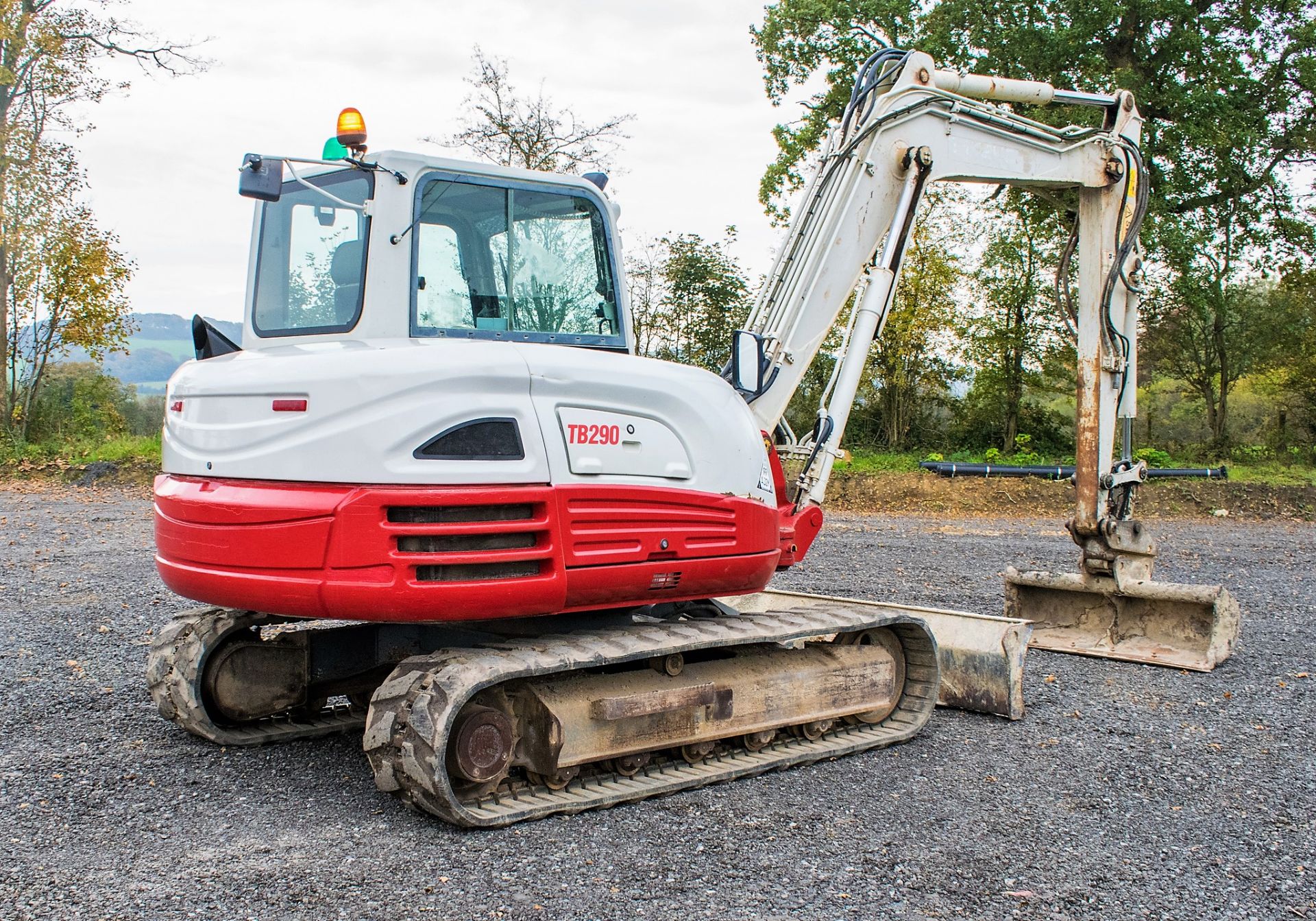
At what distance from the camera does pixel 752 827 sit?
435 cm

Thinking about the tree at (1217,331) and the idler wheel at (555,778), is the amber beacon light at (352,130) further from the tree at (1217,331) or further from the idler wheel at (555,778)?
the tree at (1217,331)

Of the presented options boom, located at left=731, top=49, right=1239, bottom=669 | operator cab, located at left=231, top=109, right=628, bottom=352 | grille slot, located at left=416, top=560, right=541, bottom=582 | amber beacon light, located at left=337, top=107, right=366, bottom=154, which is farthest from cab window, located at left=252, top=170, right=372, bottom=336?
boom, located at left=731, top=49, right=1239, bottom=669

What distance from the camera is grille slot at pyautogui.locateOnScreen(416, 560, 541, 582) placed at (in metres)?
4.28

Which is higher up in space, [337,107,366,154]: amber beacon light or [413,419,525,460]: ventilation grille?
[337,107,366,154]: amber beacon light

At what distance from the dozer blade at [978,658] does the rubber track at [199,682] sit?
252 cm

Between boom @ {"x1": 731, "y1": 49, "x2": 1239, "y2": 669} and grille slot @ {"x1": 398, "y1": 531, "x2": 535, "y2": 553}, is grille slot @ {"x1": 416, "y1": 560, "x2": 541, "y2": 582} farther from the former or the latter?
boom @ {"x1": 731, "y1": 49, "x2": 1239, "y2": 669}

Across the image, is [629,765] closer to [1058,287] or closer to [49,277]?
[1058,287]

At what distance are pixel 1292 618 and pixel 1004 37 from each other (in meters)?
13.6

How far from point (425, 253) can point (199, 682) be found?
7.61ft

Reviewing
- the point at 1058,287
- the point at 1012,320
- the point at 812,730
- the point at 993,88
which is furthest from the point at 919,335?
the point at 812,730

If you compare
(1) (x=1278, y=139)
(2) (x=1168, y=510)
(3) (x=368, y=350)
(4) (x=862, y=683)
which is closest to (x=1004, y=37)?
(1) (x=1278, y=139)

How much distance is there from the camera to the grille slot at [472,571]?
168 inches

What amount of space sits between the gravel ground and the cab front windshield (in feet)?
6.85

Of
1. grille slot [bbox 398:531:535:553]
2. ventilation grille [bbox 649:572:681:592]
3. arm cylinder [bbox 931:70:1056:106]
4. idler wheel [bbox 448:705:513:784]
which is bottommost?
idler wheel [bbox 448:705:513:784]
